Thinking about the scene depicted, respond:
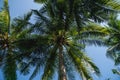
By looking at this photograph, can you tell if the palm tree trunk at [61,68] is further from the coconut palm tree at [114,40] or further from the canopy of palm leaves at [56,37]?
the coconut palm tree at [114,40]

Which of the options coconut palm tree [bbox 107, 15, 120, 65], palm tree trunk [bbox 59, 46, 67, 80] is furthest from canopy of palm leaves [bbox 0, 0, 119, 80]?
coconut palm tree [bbox 107, 15, 120, 65]

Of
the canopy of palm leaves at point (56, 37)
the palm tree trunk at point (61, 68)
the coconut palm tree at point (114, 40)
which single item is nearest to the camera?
the palm tree trunk at point (61, 68)

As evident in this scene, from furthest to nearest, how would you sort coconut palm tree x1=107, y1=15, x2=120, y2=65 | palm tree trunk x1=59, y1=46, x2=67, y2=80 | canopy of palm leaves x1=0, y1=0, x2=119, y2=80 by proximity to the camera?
coconut palm tree x1=107, y1=15, x2=120, y2=65
canopy of palm leaves x1=0, y1=0, x2=119, y2=80
palm tree trunk x1=59, y1=46, x2=67, y2=80

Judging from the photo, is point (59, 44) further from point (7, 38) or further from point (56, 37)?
point (7, 38)

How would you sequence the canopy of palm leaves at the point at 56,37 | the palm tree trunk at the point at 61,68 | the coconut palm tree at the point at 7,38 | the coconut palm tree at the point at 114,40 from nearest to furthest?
the palm tree trunk at the point at 61,68, the canopy of palm leaves at the point at 56,37, the coconut palm tree at the point at 7,38, the coconut palm tree at the point at 114,40

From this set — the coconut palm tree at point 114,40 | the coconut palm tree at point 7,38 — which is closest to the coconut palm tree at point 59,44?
the coconut palm tree at point 7,38

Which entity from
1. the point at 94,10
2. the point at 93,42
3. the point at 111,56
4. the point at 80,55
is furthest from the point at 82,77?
the point at 111,56

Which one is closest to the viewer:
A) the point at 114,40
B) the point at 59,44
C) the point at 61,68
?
the point at 61,68

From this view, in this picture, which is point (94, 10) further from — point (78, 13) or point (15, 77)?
point (15, 77)

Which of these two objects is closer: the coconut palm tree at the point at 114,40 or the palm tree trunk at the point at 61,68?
the palm tree trunk at the point at 61,68

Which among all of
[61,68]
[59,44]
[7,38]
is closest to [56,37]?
[59,44]

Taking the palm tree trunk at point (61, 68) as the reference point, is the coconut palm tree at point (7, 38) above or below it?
above

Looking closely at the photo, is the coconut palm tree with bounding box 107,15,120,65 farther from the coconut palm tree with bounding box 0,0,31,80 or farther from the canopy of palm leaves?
the coconut palm tree with bounding box 0,0,31,80

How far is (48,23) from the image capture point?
62.8 ft
